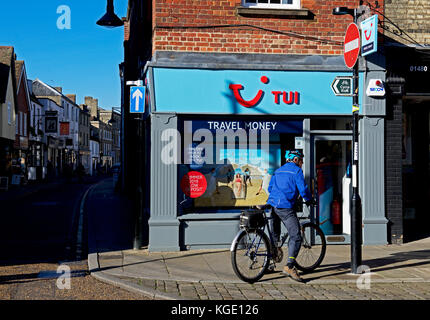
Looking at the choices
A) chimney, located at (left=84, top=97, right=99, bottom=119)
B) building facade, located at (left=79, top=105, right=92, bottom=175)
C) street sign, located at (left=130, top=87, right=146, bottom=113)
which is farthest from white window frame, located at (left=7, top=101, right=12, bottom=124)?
chimney, located at (left=84, top=97, right=99, bottom=119)

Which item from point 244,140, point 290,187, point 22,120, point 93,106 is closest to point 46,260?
point 244,140

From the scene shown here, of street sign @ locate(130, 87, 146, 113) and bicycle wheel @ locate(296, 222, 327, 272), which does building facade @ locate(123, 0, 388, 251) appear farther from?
bicycle wheel @ locate(296, 222, 327, 272)

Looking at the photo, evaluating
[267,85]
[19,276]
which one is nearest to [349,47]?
[267,85]

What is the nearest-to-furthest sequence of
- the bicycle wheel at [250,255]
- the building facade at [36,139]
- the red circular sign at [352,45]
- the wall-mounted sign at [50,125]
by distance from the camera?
1. the bicycle wheel at [250,255]
2. the red circular sign at [352,45]
3. the wall-mounted sign at [50,125]
4. the building facade at [36,139]

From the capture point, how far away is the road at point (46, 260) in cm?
645

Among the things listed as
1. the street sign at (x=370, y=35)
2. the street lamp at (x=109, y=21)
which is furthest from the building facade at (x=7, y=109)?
the street sign at (x=370, y=35)

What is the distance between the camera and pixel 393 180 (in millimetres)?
10164

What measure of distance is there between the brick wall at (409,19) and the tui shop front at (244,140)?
953mm

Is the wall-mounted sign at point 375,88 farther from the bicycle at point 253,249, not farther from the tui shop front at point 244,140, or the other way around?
the bicycle at point 253,249

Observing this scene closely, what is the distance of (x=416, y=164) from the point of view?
12.4 metres
